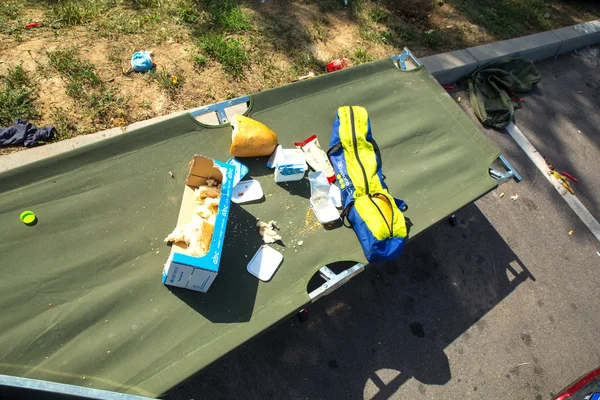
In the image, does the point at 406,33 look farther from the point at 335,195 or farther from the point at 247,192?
the point at 247,192

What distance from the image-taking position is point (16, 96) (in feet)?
9.75

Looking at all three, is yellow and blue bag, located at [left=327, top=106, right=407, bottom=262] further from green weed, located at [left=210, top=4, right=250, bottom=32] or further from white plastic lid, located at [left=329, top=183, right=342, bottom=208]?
green weed, located at [left=210, top=4, right=250, bottom=32]

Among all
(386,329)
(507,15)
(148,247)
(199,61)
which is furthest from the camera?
(507,15)

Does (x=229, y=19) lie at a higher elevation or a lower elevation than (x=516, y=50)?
higher

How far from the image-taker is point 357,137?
2691 mm

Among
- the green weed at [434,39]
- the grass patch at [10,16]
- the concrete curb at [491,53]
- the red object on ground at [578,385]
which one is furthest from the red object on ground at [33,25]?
the red object on ground at [578,385]

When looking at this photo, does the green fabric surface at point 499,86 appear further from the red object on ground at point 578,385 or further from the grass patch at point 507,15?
the red object on ground at point 578,385

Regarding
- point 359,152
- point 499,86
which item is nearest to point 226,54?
point 359,152

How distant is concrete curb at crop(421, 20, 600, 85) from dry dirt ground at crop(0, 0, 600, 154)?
0.20 m

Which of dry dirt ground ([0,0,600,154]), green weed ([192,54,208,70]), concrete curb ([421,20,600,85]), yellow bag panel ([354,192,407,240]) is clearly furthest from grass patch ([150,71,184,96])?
concrete curb ([421,20,600,85])

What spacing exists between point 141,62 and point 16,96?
0.99 m

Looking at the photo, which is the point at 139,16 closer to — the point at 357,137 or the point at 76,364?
the point at 357,137

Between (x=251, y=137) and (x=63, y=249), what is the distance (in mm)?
1259

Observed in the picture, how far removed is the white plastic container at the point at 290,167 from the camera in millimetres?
2459
